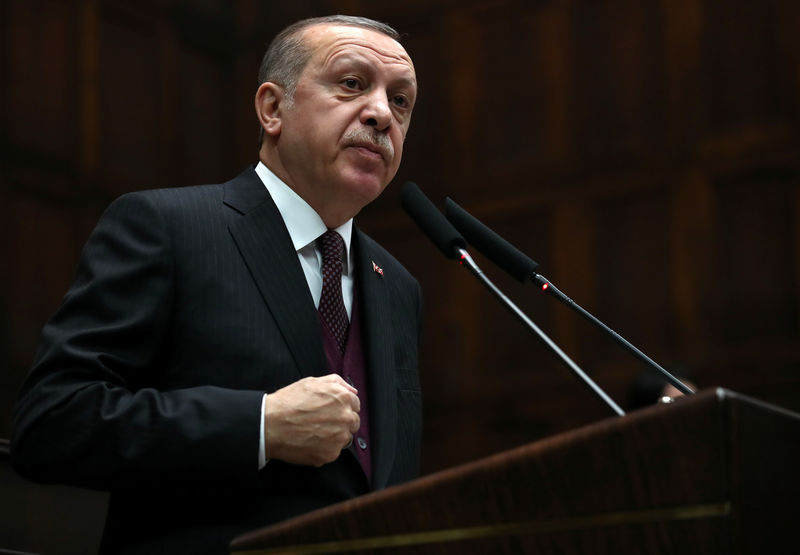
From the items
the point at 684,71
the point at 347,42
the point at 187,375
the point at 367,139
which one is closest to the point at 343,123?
the point at 367,139

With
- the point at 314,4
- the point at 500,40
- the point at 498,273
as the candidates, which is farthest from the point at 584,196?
the point at 314,4

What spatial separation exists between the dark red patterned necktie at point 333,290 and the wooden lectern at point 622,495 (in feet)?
2.00

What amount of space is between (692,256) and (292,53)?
10.8ft

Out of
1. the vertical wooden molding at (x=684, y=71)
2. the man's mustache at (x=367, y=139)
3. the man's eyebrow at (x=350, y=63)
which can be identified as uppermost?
the vertical wooden molding at (x=684, y=71)

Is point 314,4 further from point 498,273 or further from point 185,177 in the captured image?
point 498,273

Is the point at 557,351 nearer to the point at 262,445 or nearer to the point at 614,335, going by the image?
the point at 614,335

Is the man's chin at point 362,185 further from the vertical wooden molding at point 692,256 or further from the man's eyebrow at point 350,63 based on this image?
the vertical wooden molding at point 692,256

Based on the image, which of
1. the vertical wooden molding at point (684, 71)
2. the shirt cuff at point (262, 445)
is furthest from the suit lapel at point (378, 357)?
the vertical wooden molding at point (684, 71)

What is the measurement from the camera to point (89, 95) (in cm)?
530

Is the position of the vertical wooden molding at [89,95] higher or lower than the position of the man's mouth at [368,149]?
higher

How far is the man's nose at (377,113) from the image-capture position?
1.87m

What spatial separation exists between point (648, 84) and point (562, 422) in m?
1.58

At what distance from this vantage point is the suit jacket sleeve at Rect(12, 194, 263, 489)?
1445 millimetres

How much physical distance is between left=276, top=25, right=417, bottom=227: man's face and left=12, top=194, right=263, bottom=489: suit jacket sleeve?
1.10 feet
